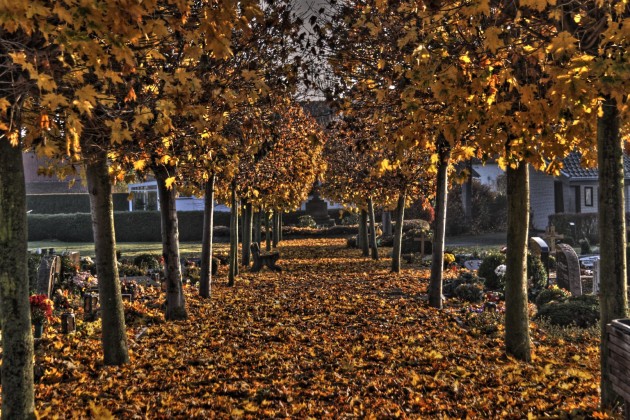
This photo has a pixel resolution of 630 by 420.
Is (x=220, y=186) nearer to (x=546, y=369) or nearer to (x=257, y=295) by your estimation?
(x=257, y=295)

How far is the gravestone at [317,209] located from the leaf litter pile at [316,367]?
130ft

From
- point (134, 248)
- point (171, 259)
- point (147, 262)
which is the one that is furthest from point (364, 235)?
point (171, 259)

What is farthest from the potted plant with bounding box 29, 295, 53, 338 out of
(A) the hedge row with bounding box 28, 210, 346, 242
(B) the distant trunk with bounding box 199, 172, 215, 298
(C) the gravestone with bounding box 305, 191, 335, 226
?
(C) the gravestone with bounding box 305, 191, 335, 226

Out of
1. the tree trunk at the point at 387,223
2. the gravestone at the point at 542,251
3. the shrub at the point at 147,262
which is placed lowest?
the shrub at the point at 147,262

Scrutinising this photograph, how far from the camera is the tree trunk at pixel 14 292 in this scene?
584 centimetres

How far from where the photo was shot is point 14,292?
19.2 ft

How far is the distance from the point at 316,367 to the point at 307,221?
43.0m

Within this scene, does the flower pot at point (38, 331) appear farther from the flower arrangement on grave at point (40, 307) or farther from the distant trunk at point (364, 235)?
the distant trunk at point (364, 235)

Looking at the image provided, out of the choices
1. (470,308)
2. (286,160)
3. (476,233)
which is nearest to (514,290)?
(470,308)

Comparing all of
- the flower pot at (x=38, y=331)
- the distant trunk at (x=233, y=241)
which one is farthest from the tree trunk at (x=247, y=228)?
the flower pot at (x=38, y=331)

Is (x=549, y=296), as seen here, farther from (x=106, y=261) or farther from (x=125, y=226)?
(x=125, y=226)

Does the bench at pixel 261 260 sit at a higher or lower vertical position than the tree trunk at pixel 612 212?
lower

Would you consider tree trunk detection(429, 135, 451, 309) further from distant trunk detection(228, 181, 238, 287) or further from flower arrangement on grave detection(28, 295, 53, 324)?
flower arrangement on grave detection(28, 295, 53, 324)

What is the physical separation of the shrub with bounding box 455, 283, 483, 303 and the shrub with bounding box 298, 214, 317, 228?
3425cm
